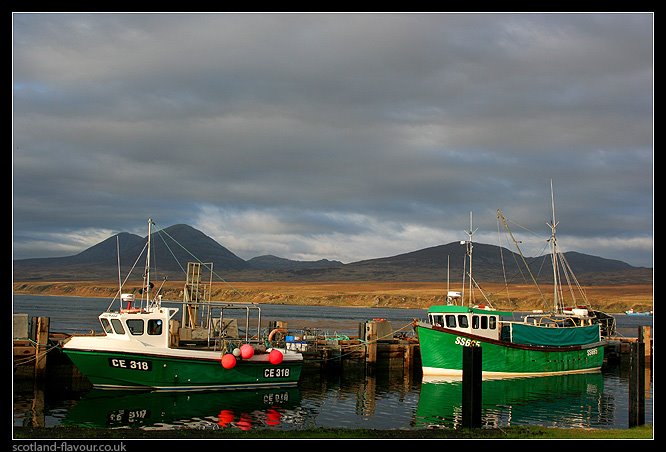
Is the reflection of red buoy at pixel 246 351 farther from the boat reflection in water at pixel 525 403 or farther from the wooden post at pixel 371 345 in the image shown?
the wooden post at pixel 371 345

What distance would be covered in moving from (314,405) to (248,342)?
6.19m

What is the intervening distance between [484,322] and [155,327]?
71.3ft

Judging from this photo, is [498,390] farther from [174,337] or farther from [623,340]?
[623,340]

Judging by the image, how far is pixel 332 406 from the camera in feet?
120

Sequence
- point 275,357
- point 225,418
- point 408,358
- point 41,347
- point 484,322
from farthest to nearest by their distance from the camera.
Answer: point 408,358
point 484,322
point 275,357
point 41,347
point 225,418

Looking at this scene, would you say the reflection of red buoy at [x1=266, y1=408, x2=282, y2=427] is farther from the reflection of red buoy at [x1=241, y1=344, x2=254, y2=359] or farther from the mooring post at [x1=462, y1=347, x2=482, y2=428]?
the mooring post at [x1=462, y1=347, x2=482, y2=428]

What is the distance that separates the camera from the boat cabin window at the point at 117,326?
36900mm

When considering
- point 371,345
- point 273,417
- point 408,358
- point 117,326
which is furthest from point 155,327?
point 408,358

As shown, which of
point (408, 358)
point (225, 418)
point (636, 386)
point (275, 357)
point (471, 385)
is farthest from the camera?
point (408, 358)

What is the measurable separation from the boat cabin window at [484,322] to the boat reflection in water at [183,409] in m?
14.1

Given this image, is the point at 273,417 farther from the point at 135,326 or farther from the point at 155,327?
the point at 135,326

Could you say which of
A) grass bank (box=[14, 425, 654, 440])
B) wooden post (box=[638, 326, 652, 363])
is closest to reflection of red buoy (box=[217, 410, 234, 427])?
grass bank (box=[14, 425, 654, 440])

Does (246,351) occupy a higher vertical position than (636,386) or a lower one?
lower

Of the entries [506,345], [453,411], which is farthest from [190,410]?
[506,345]
